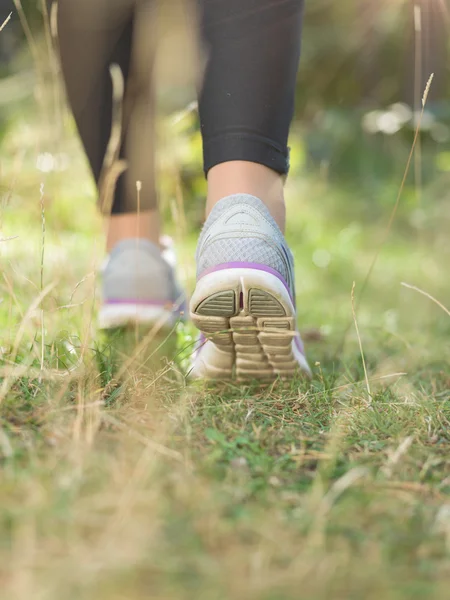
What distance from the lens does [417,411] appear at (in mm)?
1105

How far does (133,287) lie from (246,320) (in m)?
0.49

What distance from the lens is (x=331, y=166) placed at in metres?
4.10

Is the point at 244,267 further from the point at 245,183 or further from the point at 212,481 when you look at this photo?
the point at 212,481

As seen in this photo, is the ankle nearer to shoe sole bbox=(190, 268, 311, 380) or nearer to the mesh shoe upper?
the mesh shoe upper

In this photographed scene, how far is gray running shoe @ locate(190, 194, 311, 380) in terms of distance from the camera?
1137 millimetres

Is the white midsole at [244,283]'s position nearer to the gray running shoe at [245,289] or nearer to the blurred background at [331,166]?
the gray running shoe at [245,289]

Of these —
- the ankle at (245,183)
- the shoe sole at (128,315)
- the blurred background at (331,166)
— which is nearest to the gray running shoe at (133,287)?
the shoe sole at (128,315)

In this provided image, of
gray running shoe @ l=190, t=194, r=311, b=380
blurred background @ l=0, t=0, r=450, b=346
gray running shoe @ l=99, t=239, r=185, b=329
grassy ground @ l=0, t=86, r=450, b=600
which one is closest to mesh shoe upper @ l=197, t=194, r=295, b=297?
gray running shoe @ l=190, t=194, r=311, b=380

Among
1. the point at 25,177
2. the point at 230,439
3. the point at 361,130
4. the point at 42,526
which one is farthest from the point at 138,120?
the point at 361,130

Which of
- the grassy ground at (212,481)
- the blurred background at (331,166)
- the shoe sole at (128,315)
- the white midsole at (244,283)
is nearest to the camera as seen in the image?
the grassy ground at (212,481)

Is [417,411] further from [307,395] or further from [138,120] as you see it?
[138,120]

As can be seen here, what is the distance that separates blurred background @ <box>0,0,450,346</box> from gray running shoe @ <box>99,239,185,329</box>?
2.35 ft

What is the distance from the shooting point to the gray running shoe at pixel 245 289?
A: 1.14 metres

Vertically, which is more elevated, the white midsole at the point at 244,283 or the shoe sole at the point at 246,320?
the white midsole at the point at 244,283
